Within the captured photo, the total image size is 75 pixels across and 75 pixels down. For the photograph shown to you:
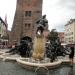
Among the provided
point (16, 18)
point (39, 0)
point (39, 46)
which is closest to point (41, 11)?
point (39, 0)

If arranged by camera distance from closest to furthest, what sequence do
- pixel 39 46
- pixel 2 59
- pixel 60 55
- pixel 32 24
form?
pixel 39 46
pixel 2 59
pixel 60 55
pixel 32 24

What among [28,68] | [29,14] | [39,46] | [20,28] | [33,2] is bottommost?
[28,68]

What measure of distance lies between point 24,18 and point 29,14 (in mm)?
1248

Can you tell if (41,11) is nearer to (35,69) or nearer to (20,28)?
(20,28)

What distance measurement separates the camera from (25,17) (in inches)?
1442

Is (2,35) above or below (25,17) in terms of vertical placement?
below

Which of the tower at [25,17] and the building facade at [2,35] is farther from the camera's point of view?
the building facade at [2,35]

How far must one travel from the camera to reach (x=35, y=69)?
452 inches

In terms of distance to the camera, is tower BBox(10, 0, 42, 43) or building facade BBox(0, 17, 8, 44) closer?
tower BBox(10, 0, 42, 43)

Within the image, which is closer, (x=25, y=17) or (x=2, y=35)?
(x=25, y=17)

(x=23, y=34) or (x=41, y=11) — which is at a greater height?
(x=41, y=11)

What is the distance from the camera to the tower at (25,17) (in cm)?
3606

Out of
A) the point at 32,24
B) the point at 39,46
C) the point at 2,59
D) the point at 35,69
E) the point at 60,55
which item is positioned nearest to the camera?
the point at 35,69

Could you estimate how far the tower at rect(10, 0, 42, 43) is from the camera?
118ft
